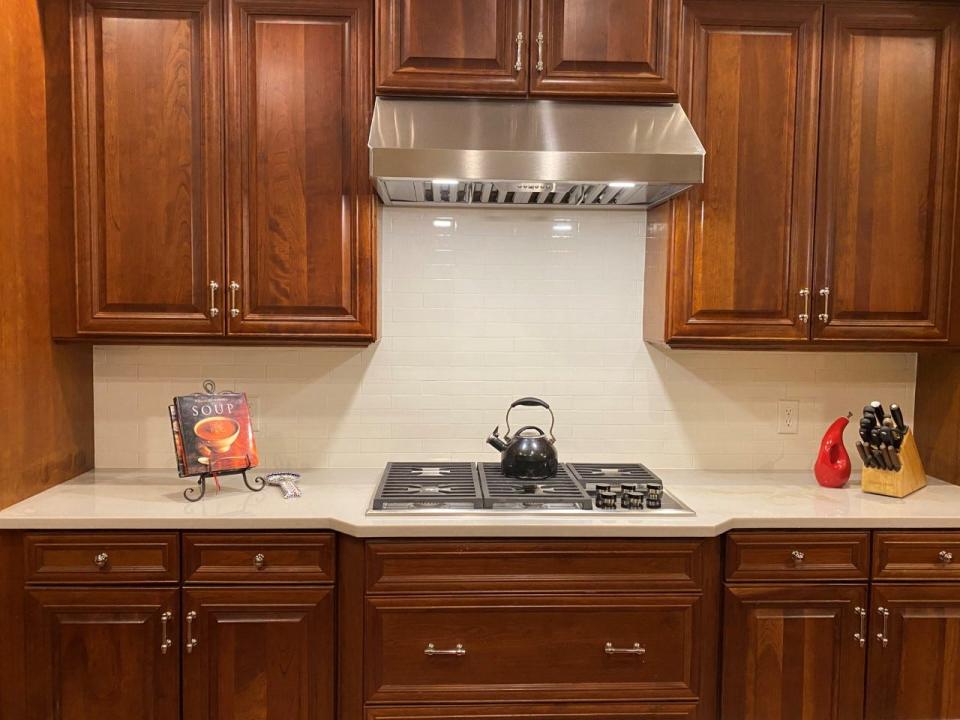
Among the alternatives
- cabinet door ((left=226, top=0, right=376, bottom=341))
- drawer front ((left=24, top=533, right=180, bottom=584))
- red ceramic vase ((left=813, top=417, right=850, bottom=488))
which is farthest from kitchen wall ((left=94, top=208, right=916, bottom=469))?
drawer front ((left=24, top=533, right=180, bottom=584))

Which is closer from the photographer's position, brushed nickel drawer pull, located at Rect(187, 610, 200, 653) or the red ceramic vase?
brushed nickel drawer pull, located at Rect(187, 610, 200, 653)

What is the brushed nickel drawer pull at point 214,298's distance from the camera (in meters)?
2.14

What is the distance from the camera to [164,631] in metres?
1.90

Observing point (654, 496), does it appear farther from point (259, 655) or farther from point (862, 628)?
point (259, 655)

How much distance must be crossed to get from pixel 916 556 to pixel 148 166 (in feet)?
8.45

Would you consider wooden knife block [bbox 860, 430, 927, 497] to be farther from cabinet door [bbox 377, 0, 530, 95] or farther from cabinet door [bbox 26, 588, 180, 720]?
cabinet door [bbox 26, 588, 180, 720]

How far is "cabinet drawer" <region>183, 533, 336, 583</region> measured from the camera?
190cm

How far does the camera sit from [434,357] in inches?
100

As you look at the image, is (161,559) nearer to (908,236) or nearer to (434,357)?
(434,357)

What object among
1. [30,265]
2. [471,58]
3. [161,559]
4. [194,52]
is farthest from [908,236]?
[30,265]

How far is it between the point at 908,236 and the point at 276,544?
2.17 m

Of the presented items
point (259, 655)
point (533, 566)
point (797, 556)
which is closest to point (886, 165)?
point (797, 556)

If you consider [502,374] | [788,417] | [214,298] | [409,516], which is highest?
[214,298]

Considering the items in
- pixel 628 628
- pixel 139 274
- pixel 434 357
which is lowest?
pixel 628 628
